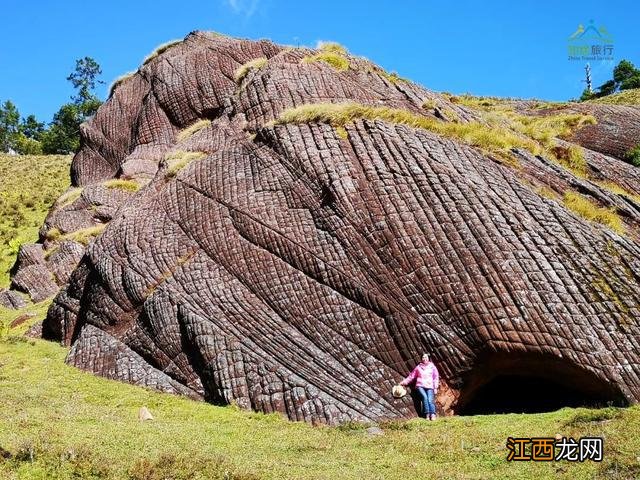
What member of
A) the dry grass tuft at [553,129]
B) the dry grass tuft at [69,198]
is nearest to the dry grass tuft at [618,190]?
the dry grass tuft at [553,129]

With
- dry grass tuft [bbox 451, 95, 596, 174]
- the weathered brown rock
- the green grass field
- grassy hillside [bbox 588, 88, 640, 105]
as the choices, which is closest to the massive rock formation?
dry grass tuft [bbox 451, 95, 596, 174]

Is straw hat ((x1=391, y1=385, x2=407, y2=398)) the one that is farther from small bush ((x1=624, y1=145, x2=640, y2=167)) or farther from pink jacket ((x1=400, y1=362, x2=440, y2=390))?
small bush ((x1=624, y1=145, x2=640, y2=167))

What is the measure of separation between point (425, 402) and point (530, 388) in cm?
235

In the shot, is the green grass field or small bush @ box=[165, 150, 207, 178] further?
small bush @ box=[165, 150, 207, 178]

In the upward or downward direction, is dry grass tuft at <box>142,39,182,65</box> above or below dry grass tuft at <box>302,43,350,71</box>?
above

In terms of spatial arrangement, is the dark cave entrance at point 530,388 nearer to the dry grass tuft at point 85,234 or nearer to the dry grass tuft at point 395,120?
the dry grass tuft at point 395,120

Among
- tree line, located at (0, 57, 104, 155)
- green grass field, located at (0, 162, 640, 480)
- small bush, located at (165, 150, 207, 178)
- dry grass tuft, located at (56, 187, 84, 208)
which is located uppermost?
tree line, located at (0, 57, 104, 155)

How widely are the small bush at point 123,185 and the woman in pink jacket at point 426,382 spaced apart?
18070 millimetres

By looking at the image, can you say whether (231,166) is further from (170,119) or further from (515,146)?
(170,119)

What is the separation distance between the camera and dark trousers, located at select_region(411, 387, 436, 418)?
1141 centimetres

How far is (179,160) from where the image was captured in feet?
60.3

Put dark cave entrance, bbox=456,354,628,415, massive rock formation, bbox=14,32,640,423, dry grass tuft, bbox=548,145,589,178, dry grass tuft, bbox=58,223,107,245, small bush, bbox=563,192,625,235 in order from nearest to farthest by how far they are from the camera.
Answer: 1. dark cave entrance, bbox=456,354,628,415
2. massive rock formation, bbox=14,32,640,423
3. small bush, bbox=563,192,625,235
4. dry grass tuft, bbox=548,145,589,178
5. dry grass tuft, bbox=58,223,107,245

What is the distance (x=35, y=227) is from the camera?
35.2 meters

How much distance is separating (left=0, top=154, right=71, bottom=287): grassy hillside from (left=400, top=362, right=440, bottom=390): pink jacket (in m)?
20.9
